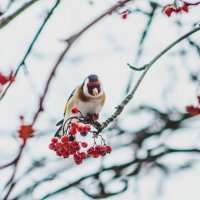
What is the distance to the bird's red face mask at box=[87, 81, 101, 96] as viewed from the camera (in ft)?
11.9

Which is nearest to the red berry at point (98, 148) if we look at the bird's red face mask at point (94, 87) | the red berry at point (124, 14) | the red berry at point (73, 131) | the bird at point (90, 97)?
the red berry at point (73, 131)

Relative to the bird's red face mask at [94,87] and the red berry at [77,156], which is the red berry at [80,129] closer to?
the red berry at [77,156]

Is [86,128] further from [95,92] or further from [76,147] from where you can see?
[95,92]

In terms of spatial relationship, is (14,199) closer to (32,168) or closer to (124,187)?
(32,168)

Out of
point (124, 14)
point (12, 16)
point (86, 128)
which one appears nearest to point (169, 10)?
point (124, 14)

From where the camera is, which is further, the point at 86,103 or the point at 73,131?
the point at 86,103

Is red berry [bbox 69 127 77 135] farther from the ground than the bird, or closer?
closer

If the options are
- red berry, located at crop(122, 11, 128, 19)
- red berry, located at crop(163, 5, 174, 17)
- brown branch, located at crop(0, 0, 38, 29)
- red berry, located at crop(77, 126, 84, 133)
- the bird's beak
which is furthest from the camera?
the bird's beak

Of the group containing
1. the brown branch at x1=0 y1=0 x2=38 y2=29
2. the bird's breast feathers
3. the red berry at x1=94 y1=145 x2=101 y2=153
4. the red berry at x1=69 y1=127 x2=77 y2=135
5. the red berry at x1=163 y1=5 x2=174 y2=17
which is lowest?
the red berry at x1=94 y1=145 x2=101 y2=153

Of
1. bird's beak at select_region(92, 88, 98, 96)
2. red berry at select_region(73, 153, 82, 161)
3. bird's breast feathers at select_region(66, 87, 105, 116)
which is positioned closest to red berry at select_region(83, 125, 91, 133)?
red berry at select_region(73, 153, 82, 161)

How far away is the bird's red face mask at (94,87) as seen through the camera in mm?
3635

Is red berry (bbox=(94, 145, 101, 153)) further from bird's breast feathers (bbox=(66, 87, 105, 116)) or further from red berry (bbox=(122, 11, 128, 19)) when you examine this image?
red berry (bbox=(122, 11, 128, 19))

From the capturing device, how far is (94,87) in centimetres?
365

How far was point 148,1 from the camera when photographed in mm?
3906
